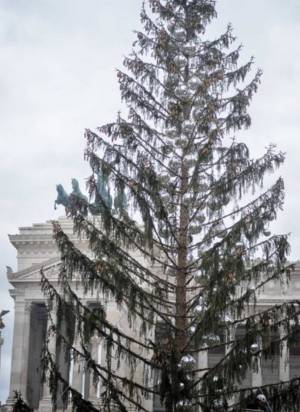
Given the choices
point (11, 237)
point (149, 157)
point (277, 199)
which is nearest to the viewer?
point (277, 199)

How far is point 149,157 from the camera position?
80.2 feet

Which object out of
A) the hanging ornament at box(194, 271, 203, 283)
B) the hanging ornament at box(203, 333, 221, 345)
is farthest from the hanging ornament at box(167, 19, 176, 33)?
the hanging ornament at box(203, 333, 221, 345)

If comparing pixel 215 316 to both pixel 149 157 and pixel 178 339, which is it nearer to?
pixel 178 339

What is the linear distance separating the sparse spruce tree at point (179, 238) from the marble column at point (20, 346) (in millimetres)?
37644

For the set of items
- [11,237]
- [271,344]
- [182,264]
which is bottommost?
[271,344]

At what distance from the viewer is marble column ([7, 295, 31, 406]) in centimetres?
6088

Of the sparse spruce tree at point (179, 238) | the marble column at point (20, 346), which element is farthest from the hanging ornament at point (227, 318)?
the marble column at point (20, 346)

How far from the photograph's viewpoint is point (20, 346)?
6134 cm

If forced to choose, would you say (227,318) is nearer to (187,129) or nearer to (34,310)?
(187,129)

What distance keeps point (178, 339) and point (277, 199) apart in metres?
4.32

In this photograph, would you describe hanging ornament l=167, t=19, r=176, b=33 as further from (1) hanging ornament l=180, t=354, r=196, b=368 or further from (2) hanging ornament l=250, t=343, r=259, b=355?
(2) hanging ornament l=250, t=343, r=259, b=355

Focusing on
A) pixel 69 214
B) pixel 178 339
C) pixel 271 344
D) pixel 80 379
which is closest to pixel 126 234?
pixel 69 214

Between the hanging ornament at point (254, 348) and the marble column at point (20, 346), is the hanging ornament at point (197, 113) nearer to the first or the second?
the hanging ornament at point (254, 348)

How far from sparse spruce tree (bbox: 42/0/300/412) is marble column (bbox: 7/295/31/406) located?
124ft
